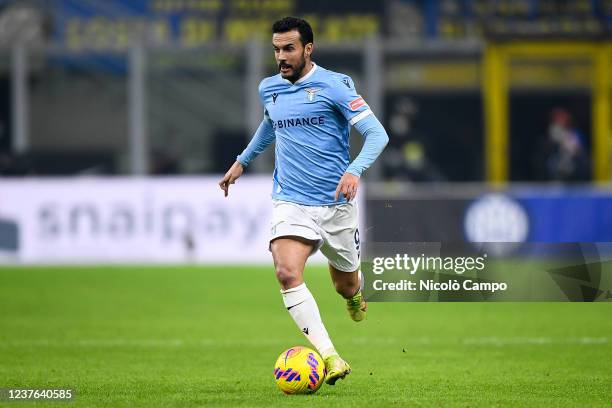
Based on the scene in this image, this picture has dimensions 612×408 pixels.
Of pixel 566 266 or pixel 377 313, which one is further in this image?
pixel 377 313

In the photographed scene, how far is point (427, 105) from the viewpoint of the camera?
2502 centimetres

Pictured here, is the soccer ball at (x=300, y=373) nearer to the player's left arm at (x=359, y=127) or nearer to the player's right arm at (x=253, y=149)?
the player's left arm at (x=359, y=127)

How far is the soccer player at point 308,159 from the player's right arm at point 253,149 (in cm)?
23

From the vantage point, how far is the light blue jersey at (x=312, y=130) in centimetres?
775

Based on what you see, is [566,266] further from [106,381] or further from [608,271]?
[106,381]

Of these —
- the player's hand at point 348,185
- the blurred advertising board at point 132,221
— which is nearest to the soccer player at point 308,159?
the player's hand at point 348,185

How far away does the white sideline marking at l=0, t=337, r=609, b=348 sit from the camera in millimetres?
10633

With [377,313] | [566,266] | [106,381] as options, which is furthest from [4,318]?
[566,266]

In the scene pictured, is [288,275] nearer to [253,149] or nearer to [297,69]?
[253,149]

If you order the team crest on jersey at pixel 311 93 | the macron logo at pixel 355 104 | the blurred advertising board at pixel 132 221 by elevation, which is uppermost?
the team crest on jersey at pixel 311 93

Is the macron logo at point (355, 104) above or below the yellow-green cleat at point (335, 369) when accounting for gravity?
above

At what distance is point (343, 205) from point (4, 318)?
598cm

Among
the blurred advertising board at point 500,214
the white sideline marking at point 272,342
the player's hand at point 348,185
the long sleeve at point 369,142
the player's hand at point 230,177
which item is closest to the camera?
the player's hand at point 348,185

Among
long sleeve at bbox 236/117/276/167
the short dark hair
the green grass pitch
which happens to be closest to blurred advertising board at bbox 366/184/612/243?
the green grass pitch
